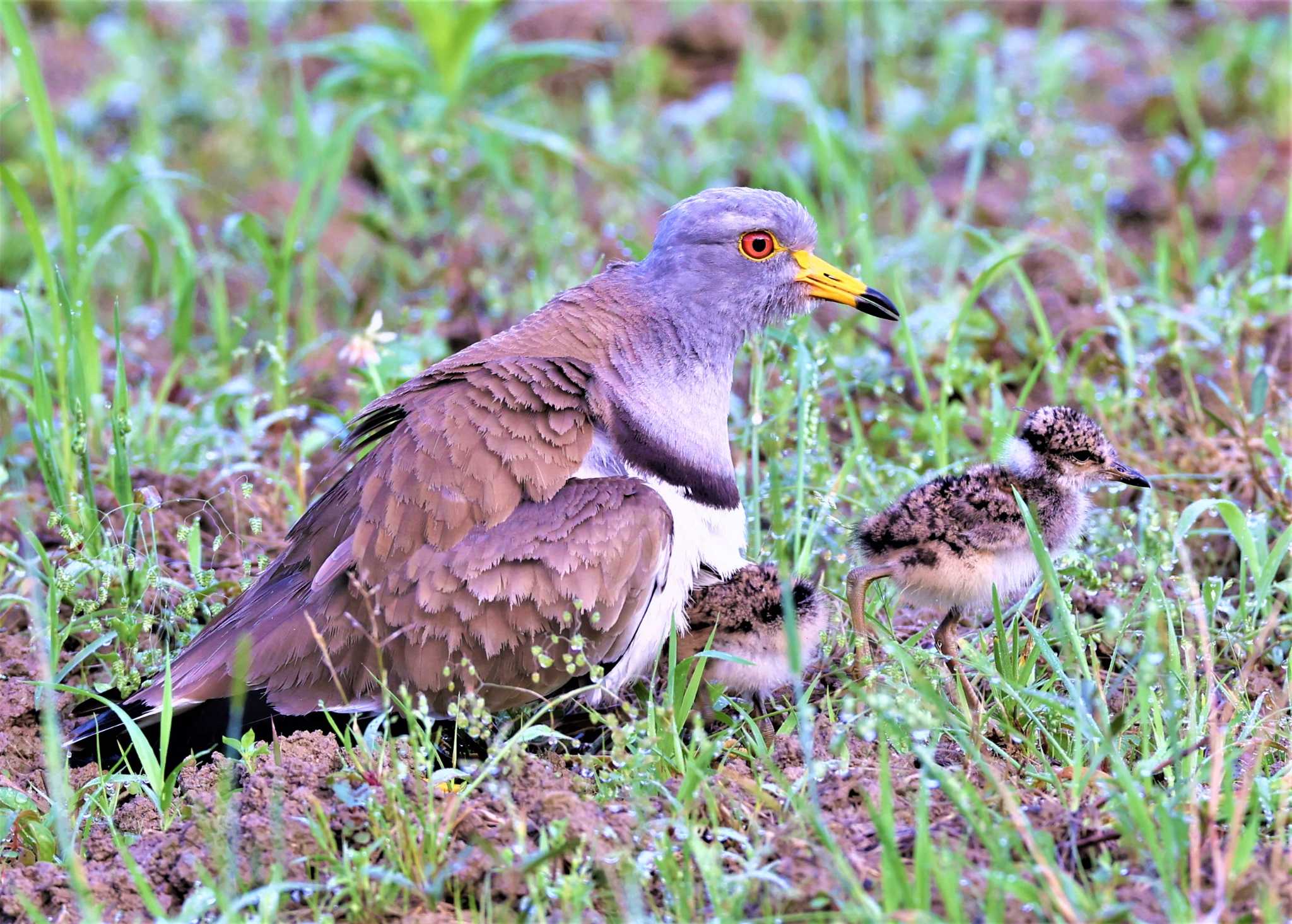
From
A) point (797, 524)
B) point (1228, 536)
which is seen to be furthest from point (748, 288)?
point (1228, 536)

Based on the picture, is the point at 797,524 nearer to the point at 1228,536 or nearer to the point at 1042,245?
the point at 1228,536

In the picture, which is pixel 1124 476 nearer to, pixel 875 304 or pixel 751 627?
pixel 875 304

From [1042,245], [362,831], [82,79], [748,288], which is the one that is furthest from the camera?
[82,79]

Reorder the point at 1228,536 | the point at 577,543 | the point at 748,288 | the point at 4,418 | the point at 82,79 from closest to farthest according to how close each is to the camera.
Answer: the point at 577,543
the point at 748,288
the point at 1228,536
the point at 4,418
the point at 82,79

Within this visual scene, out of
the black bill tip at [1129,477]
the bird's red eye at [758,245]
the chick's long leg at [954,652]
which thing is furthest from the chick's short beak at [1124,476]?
the bird's red eye at [758,245]

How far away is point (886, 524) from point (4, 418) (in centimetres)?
316

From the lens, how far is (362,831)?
314 centimetres

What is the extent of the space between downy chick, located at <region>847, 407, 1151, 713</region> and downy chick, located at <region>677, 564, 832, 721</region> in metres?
0.15

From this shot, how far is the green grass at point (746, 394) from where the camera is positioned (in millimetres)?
3002

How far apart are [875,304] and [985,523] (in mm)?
844

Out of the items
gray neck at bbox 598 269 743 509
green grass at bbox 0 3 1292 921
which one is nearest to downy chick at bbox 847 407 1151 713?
green grass at bbox 0 3 1292 921

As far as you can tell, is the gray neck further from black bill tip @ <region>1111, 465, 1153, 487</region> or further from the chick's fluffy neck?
black bill tip @ <region>1111, 465, 1153, 487</region>

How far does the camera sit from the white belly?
376 centimetres

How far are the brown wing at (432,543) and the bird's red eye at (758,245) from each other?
0.67 meters
